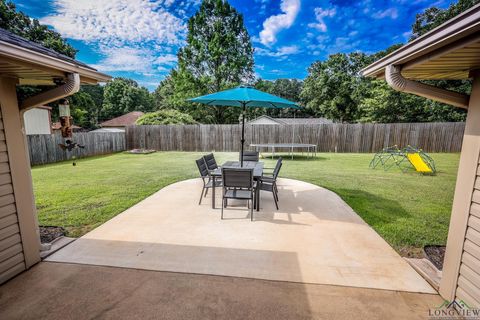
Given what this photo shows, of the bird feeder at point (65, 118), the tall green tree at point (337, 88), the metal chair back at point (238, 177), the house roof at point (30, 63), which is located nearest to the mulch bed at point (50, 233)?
the bird feeder at point (65, 118)

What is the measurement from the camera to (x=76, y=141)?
1195 cm

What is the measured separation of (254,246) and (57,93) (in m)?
2.81

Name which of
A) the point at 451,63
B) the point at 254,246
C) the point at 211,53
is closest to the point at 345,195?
the point at 254,246

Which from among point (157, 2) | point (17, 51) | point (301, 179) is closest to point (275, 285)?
point (17, 51)

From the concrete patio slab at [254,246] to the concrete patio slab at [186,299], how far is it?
0.13 metres

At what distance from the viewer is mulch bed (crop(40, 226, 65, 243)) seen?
10.2 feet

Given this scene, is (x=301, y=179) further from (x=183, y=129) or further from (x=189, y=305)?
(x=183, y=129)

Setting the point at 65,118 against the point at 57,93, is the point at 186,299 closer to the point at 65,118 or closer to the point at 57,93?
the point at 57,93

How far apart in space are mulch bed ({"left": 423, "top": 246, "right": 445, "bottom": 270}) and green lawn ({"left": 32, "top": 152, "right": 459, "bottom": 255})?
0.13m

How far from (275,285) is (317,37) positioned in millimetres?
30687

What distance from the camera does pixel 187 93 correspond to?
2122 cm

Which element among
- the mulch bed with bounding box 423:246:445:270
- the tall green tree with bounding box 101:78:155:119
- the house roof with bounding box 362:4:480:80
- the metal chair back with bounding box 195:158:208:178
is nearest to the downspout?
the house roof with bounding box 362:4:480:80

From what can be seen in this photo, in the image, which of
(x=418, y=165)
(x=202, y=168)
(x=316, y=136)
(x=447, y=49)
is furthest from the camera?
(x=316, y=136)

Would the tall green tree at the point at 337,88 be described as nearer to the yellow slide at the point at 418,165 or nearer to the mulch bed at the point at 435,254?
the yellow slide at the point at 418,165
